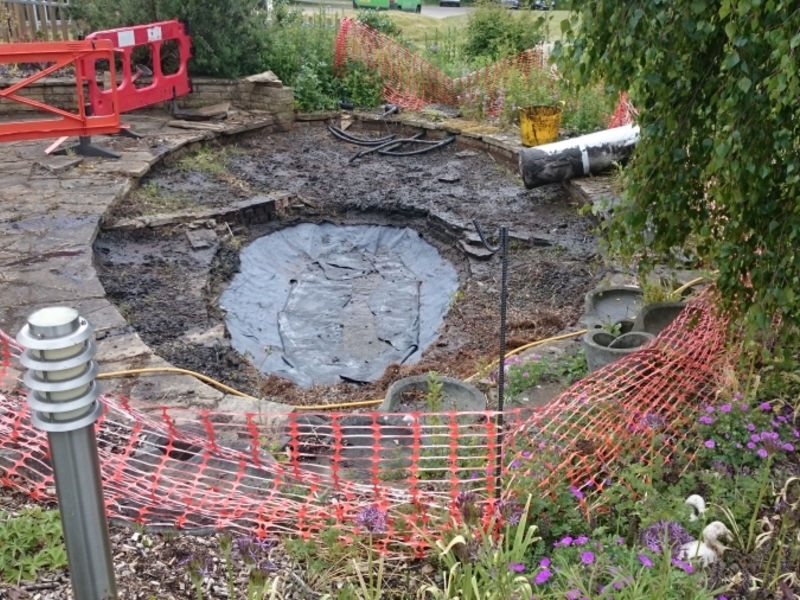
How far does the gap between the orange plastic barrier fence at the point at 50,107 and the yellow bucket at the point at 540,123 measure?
429 centimetres

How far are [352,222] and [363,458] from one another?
5.15m

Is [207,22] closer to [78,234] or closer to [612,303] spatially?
[78,234]

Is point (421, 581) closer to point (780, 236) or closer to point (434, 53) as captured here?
point (780, 236)

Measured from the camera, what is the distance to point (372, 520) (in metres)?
2.62

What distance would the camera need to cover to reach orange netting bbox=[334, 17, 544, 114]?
1128cm

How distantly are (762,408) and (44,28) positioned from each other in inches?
425

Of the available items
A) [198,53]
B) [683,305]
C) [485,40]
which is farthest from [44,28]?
[683,305]

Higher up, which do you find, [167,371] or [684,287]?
[684,287]

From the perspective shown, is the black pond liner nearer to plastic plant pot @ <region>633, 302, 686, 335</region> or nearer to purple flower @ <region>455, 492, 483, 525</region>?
plastic plant pot @ <region>633, 302, 686, 335</region>

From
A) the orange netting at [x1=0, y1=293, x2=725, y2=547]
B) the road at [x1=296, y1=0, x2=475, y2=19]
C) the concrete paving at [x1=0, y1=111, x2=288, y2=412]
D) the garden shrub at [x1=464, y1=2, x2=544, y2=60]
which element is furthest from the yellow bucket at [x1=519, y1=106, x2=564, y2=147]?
the road at [x1=296, y1=0, x2=475, y2=19]

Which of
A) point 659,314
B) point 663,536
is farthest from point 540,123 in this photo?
point 663,536

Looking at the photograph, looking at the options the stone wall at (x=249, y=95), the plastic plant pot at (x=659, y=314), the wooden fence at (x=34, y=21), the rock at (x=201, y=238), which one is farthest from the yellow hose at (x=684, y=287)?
the wooden fence at (x=34, y=21)

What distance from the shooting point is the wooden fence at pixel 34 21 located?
10695 mm

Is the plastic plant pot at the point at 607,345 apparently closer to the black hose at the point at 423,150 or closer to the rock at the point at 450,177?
the rock at the point at 450,177
